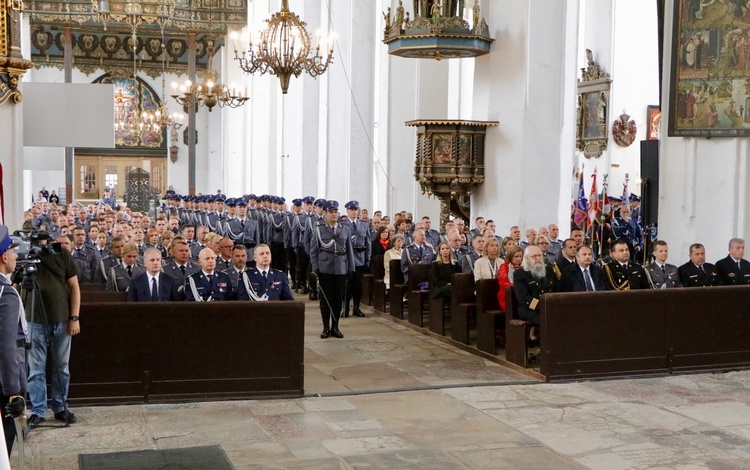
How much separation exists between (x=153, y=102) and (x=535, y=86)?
30440mm

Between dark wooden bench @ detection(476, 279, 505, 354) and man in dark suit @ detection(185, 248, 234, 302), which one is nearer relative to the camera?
man in dark suit @ detection(185, 248, 234, 302)

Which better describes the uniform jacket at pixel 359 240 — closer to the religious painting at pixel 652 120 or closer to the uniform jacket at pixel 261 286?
the uniform jacket at pixel 261 286

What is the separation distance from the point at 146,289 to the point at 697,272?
6.41m

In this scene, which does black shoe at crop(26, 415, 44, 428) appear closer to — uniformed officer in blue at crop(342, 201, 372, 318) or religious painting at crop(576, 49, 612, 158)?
uniformed officer in blue at crop(342, 201, 372, 318)

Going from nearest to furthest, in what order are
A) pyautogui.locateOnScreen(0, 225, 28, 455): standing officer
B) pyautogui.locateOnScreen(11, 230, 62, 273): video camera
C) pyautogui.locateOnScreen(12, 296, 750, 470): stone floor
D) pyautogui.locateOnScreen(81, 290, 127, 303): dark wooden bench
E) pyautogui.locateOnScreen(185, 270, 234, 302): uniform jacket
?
pyautogui.locateOnScreen(0, 225, 28, 455): standing officer < pyautogui.locateOnScreen(12, 296, 750, 470): stone floor < pyautogui.locateOnScreen(11, 230, 62, 273): video camera < pyautogui.locateOnScreen(185, 270, 234, 302): uniform jacket < pyautogui.locateOnScreen(81, 290, 127, 303): dark wooden bench

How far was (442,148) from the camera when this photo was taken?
16172 millimetres

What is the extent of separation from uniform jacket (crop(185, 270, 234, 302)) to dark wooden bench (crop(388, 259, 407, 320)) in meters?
5.33

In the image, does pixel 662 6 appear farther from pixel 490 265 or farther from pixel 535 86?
pixel 490 265

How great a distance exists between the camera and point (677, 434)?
8.05 m

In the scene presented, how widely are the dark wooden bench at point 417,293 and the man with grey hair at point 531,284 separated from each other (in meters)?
3.22

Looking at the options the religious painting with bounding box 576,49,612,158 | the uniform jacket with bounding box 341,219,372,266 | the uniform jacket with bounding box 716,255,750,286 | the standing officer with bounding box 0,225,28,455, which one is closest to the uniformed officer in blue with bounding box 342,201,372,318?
the uniform jacket with bounding box 341,219,372,266

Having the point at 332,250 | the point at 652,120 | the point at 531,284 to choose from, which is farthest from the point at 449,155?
the point at 652,120

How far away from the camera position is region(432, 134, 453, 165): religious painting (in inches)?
632

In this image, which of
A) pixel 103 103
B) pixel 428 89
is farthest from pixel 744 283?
pixel 428 89
